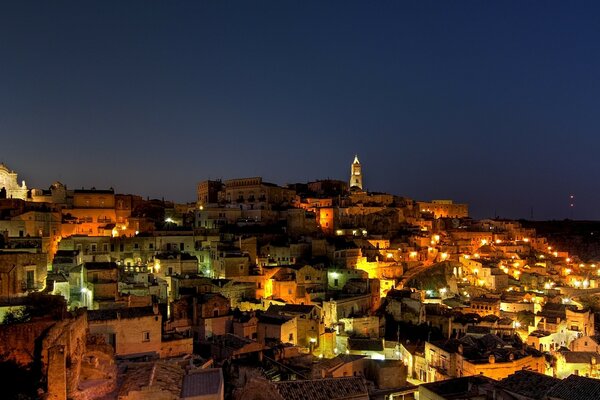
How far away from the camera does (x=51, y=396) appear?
13008mm

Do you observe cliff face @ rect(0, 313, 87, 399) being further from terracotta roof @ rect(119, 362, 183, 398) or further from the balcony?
the balcony

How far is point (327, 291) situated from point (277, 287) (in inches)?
161

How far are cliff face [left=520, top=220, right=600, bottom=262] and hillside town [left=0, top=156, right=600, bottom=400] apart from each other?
81.5ft

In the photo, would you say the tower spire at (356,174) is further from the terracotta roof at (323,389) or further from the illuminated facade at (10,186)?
the terracotta roof at (323,389)

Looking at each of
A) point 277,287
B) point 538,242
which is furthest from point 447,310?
point 538,242

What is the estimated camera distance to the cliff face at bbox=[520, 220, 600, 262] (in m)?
79.4

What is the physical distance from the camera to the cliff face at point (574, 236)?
260 feet

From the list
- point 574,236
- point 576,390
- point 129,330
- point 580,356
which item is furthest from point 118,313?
point 574,236

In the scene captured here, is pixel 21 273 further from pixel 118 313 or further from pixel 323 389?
pixel 323 389

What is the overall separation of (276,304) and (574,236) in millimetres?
77622

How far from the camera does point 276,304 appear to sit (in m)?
29.5

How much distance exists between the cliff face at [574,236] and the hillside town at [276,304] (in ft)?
81.5

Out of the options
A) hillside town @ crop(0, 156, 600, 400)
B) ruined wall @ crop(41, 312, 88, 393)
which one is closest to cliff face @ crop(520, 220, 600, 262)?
hillside town @ crop(0, 156, 600, 400)

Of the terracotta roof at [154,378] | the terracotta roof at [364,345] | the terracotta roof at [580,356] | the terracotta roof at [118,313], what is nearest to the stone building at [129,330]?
the terracotta roof at [118,313]
